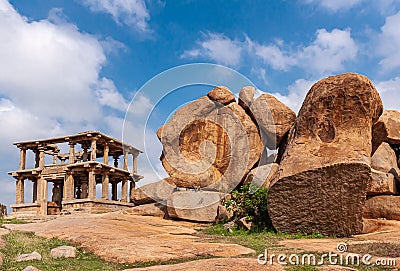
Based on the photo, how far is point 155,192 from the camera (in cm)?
2444

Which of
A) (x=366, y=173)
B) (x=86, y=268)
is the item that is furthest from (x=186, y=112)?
(x=86, y=268)

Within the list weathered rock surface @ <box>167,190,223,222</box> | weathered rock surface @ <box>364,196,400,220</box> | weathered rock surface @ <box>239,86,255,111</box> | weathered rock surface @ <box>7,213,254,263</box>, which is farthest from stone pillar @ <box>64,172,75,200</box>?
weathered rock surface @ <box>364,196,400,220</box>

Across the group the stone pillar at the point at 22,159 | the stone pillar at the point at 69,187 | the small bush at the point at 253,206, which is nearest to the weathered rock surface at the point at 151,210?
the small bush at the point at 253,206

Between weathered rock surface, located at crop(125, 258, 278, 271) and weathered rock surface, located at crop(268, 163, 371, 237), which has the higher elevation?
weathered rock surface, located at crop(268, 163, 371, 237)

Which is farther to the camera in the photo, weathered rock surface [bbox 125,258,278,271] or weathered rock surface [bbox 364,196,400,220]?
weathered rock surface [bbox 364,196,400,220]

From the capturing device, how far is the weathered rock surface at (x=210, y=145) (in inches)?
929

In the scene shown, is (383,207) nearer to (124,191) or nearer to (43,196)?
(124,191)

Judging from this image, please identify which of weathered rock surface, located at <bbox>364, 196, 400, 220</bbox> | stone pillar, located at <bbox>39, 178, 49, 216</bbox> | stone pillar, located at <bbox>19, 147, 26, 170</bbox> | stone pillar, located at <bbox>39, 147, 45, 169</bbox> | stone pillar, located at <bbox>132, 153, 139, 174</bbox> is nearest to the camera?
weathered rock surface, located at <bbox>364, 196, 400, 220</bbox>

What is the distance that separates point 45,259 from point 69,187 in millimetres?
26701

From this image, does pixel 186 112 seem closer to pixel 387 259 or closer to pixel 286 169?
pixel 286 169

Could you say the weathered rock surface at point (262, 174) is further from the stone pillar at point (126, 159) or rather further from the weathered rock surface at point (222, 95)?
the stone pillar at point (126, 159)

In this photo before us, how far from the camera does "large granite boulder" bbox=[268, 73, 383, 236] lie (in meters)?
14.3

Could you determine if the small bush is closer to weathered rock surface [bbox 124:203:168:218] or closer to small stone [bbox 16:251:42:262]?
weathered rock surface [bbox 124:203:168:218]

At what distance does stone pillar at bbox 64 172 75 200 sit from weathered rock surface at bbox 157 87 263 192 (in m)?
13.9
